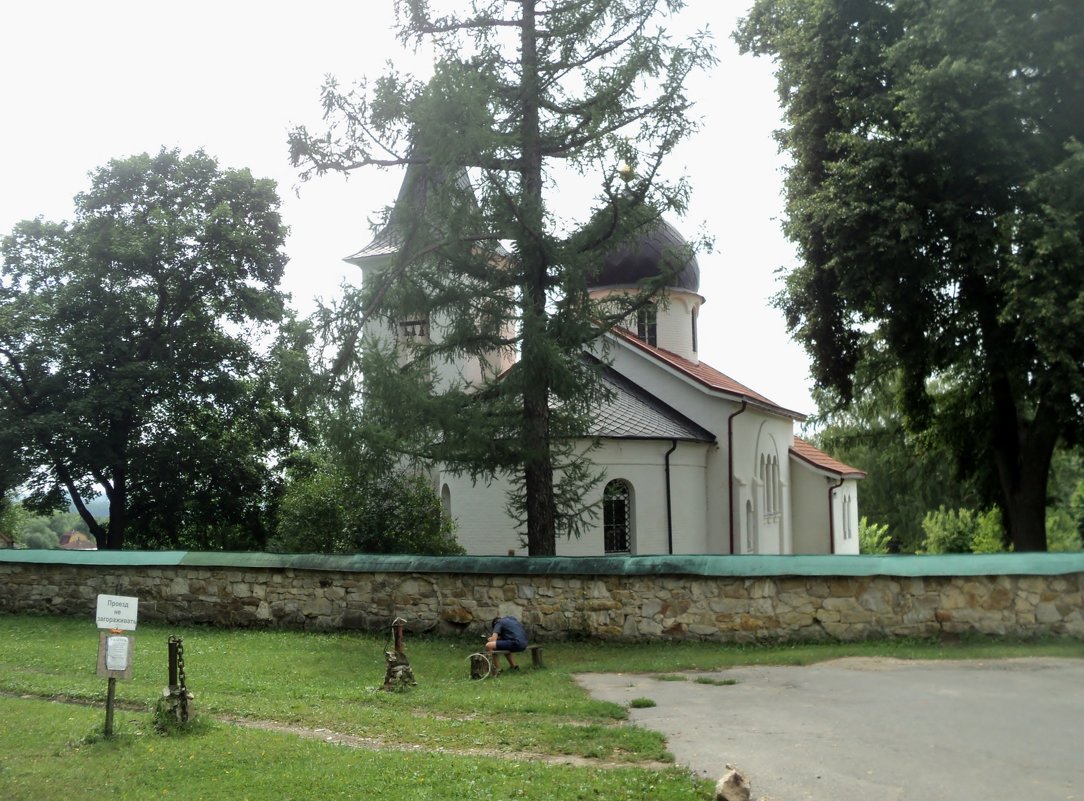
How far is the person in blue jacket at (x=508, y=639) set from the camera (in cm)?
1382

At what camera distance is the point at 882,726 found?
9711 millimetres

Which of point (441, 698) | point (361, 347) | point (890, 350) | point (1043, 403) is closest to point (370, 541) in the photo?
point (361, 347)

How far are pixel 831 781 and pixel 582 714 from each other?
3274mm

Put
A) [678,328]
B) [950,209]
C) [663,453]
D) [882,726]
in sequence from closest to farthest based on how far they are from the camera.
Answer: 1. [882,726]
2. [950,209]
3. [663,453]
4. [678,328]

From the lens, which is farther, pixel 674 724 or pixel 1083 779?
pixel 674 724

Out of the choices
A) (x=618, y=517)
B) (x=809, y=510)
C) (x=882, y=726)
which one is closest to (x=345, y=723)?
(x=882, y=726)

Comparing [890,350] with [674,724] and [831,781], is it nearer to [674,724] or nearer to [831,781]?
[674,724]

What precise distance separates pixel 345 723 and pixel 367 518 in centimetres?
1090

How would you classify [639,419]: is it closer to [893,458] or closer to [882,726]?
[893,458]

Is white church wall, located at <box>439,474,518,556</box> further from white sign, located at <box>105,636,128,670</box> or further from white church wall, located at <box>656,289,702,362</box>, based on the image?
white sign, located at <box>105,636,128,670</box>

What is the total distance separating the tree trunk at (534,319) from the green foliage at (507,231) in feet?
0.08

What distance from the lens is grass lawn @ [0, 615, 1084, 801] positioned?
7.92m

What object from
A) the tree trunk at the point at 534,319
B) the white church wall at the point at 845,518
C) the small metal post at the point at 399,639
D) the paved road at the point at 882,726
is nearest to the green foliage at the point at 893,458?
the white church wall at the point at 845,518

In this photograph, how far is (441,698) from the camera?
11703 mm
